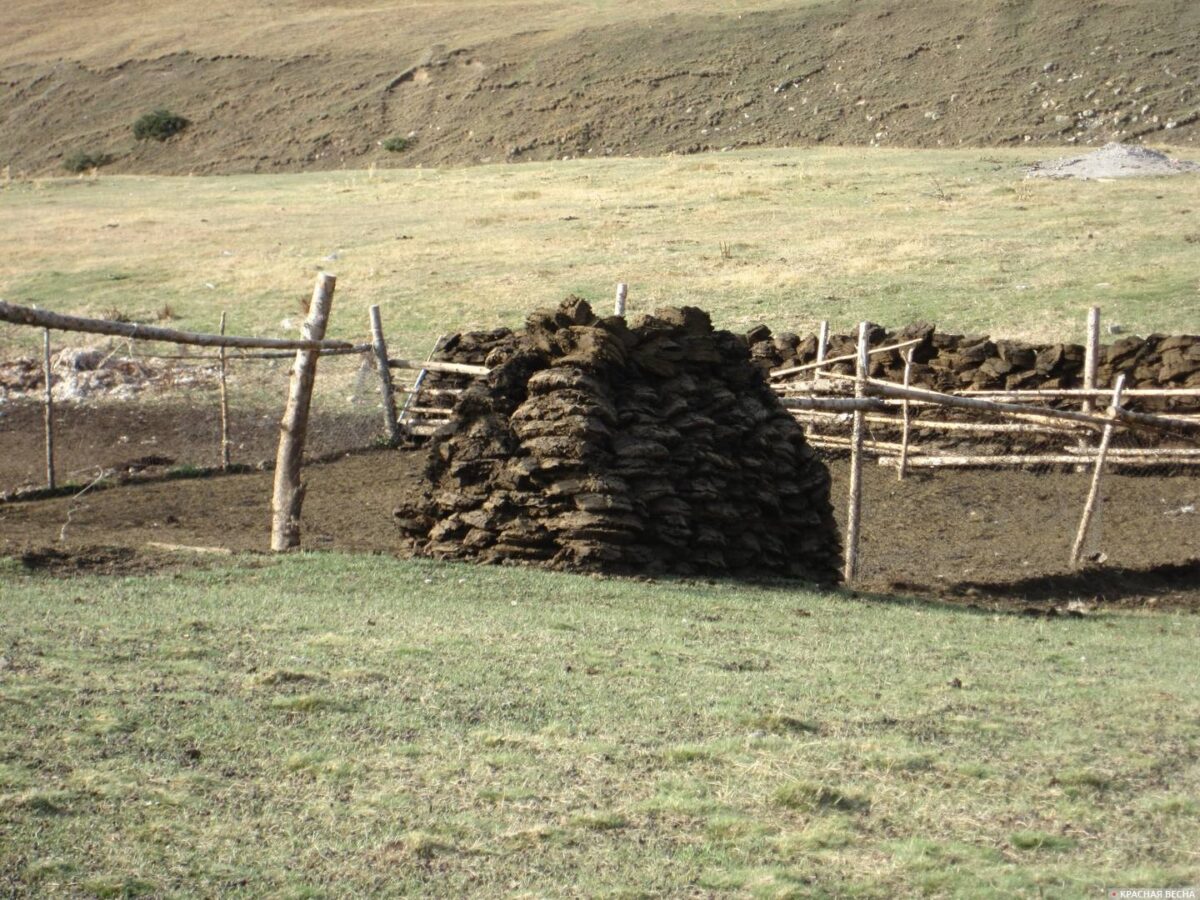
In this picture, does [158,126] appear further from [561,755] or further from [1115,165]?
[561,755]

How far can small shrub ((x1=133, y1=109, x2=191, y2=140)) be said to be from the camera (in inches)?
2329

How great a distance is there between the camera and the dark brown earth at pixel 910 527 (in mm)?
10672

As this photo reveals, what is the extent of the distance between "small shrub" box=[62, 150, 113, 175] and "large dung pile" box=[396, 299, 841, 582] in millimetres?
49750

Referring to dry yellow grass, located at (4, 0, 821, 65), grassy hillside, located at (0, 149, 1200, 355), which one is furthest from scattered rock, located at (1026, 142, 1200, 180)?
dry yellow grass, located at (4, 0, 821, 65)

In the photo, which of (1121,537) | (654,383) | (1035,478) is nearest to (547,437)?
(654,383)

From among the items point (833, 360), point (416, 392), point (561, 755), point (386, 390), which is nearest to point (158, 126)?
point (386, 390)

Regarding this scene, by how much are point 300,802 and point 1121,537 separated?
1023cm

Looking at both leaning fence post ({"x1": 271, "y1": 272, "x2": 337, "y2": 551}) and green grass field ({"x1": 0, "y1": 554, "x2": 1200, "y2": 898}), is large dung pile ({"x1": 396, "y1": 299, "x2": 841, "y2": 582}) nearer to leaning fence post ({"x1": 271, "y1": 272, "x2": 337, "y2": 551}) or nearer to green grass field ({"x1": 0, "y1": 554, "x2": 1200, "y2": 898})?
leaning fence post ({"x1": 271, "y1": 272, "x2": 337, "y2": 551})

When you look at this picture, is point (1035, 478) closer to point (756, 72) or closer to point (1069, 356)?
point (1069, 356)

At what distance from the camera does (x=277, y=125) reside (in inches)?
2331

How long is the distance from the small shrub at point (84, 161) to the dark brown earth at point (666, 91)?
545 mm

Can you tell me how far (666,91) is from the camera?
5478 cm

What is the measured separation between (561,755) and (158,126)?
58299mm

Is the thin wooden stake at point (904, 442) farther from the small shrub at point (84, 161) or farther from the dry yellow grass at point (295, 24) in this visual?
the dry yellow grass at point (295, 24)
